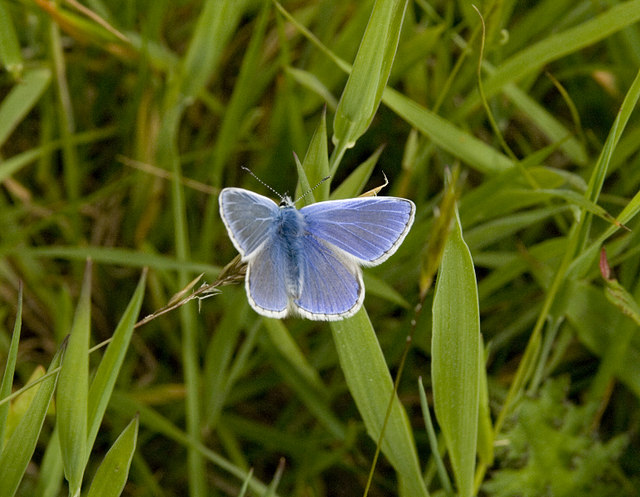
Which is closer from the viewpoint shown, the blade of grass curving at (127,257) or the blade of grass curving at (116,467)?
the blade of grass curving at (116,467)

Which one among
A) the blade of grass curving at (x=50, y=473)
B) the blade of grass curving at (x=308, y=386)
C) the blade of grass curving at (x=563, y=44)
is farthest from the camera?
the blade of grass curving at (x=308, y=386)

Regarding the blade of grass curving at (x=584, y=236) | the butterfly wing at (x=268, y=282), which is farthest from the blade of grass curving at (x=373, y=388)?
the blade of grass curving at (x=584, y=236)

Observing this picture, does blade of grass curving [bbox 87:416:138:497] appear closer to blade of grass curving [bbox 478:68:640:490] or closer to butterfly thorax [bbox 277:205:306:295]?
butterfly thorax [bbox 277:205:306:295]

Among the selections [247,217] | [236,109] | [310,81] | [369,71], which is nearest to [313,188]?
[247,217]

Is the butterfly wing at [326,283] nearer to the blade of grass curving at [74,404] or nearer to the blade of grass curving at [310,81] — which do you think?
the blade of grass curving at [74,404]

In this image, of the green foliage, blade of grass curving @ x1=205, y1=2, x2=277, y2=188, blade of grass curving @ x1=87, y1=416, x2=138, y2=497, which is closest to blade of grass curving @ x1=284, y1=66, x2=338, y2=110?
blade of grass curving @ x1=205, y1=2, x2=277, y2=188

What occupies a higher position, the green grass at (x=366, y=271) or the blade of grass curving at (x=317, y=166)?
the blade of grass curving at (x=317, y=166)

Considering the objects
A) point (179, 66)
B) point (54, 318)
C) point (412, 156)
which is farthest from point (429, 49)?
point (54, 318)

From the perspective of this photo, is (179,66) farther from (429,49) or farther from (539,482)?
(539,482)
